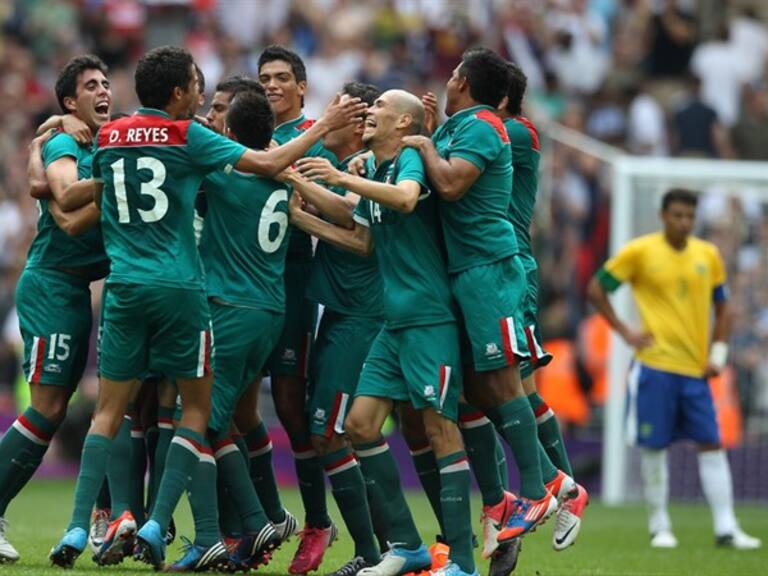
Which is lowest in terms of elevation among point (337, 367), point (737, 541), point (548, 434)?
point (737, 541)

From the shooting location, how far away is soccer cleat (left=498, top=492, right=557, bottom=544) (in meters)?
9.80

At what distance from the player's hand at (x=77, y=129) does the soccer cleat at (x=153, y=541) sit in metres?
2.39

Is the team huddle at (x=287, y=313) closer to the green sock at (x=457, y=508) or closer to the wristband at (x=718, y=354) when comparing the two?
the green sock at (x=457, y=508)

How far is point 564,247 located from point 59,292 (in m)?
10.4

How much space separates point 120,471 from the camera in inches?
414

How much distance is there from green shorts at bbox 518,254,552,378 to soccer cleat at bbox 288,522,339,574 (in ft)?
4.98

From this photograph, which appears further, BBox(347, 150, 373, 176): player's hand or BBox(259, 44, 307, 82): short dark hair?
BBox(259, 44, 307, 82): short dark hair

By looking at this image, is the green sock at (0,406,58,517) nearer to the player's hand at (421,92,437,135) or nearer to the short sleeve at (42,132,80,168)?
the short sleeve at (42,132,80,168)

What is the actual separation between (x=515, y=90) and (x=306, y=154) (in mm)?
1321

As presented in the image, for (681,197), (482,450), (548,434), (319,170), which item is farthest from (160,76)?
(681,197)

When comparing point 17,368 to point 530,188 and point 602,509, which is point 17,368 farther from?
point 530,188

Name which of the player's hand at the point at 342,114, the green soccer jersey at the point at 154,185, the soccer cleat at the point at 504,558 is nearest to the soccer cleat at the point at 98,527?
the green soccer jersey at the point at 154,185

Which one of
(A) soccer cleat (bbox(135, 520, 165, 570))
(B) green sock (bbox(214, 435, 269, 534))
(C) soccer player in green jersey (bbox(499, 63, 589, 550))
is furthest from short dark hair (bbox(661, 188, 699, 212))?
(A) soccer cleat (bbox(135, 520, 165, 570))

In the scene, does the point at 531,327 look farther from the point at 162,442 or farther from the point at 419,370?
the point at 162,442
